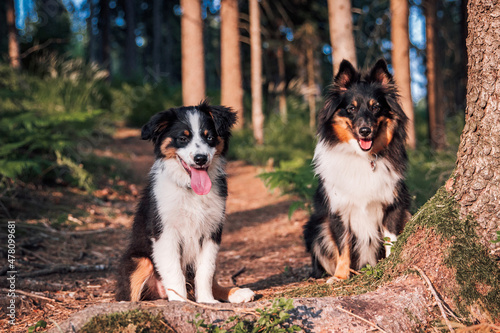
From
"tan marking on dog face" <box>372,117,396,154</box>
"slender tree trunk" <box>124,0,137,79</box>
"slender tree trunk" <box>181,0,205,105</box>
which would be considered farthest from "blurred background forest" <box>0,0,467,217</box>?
"slender tree trunk" <box>124,0,137,79</box>

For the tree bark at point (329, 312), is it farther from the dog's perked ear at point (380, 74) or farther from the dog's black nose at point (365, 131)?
the dog's perked ear at point (380, 74)

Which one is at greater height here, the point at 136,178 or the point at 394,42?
the point at 394,42

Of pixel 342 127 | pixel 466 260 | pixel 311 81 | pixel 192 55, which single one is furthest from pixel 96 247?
pixel 311 81

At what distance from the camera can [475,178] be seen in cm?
313

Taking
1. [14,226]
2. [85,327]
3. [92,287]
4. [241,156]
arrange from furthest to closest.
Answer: [241,156] → [14,226] → [92,287] → [85,327]

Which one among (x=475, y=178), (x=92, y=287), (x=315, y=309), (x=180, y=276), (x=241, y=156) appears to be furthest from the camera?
(x=241, y=156)

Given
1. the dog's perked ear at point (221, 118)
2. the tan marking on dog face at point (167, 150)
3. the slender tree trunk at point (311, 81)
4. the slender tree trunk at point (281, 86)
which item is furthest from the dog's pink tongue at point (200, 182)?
the slender tree trunk at point (311, 81)

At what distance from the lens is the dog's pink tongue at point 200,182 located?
376cm

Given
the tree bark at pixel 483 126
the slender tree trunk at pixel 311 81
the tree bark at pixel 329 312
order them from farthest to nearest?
the slender tree trunk at pixel 311 81 → the tree bark at pixel 483 126 → the tree bark at pixel 329 312

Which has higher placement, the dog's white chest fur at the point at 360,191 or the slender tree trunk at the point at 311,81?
the slender tree trunk at the point at 311,81

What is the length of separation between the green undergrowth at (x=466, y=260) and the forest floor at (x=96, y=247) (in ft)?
4.80

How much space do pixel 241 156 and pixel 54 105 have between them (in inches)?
209

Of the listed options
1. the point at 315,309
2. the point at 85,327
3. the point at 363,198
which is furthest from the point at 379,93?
the point at 85,327

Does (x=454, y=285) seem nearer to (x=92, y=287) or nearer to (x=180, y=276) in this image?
(x=180, y=276)
